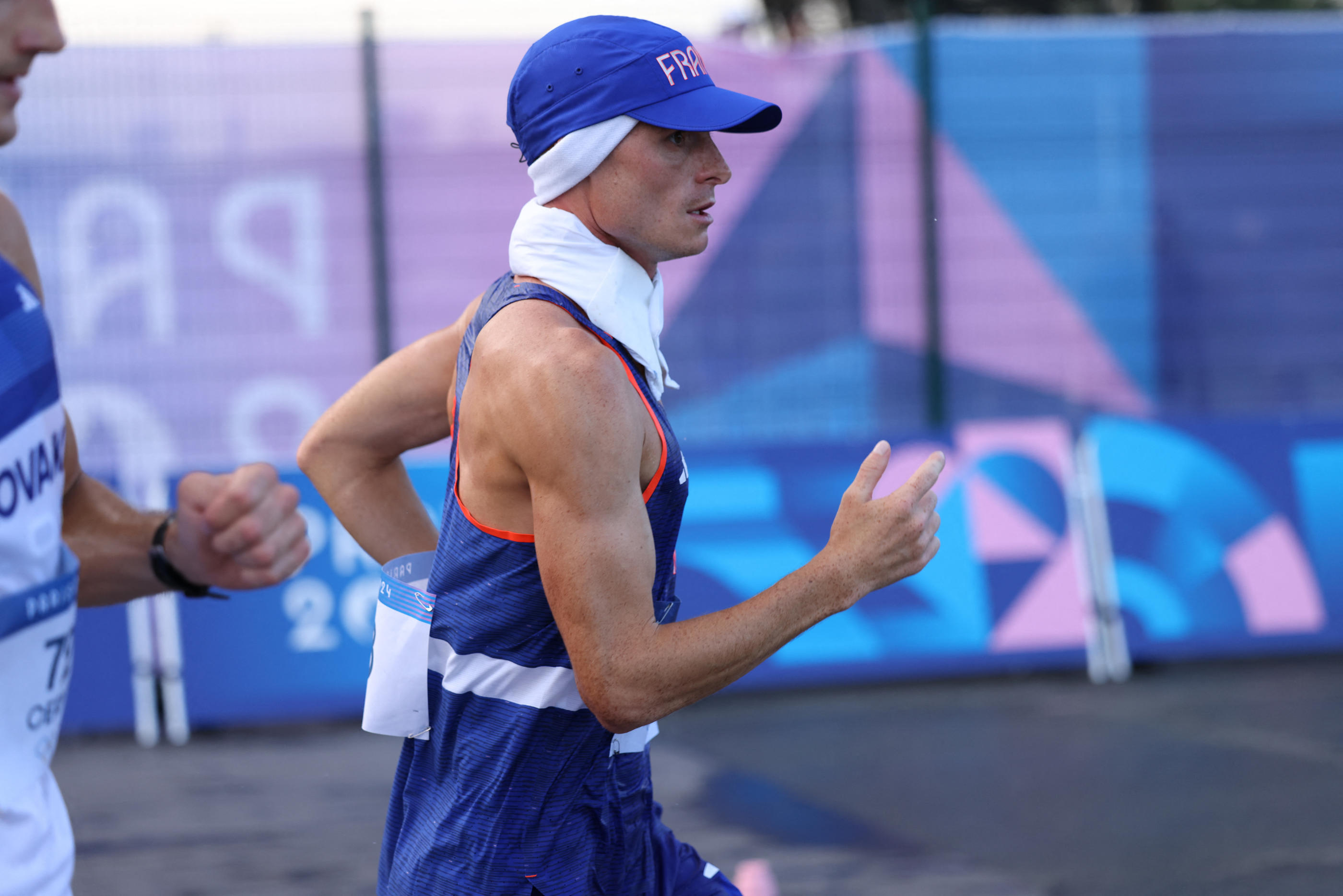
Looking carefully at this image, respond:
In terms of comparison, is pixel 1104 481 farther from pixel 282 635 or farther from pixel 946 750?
pixel 282 635

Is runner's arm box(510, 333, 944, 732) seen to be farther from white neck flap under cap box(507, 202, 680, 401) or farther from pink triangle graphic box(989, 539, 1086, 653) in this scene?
pink triangle graphic box(989, 539, 1086, 653)

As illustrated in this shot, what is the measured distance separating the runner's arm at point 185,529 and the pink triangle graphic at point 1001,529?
525 cm

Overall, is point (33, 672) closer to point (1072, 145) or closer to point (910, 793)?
point (910, 793)

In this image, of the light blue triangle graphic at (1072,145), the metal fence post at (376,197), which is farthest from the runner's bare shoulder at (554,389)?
the light blue triangle graphic at (1072,145)

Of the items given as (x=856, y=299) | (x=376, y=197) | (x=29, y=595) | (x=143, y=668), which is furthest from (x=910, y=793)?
(x=376, y=197)

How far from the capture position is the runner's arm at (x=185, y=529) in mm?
1941

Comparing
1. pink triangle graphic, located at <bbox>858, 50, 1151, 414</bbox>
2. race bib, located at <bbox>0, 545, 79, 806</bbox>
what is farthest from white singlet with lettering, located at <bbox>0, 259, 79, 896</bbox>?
pink triangle graphic, located at <bbox>858, 50, 1151, 414</bbox>

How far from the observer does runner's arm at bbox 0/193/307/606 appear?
6.37 ft

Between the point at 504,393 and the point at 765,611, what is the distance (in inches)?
19.2

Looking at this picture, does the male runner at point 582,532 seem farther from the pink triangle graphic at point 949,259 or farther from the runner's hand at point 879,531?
the pink triangle graphic at point 949,259

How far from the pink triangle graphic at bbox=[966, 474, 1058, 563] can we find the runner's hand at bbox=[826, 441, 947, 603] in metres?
5.01

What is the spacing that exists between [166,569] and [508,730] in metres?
0.59

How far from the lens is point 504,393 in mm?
2004

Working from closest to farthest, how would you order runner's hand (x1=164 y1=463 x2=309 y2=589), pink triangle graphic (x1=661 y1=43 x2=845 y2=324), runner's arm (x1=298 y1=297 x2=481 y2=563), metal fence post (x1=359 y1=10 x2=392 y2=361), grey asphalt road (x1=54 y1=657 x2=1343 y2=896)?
runner's hand (x1=164 y1=463 x2=309 y2=589) < runner's arm (x1=298 y1=297 x2=481 y2=563) < grey asphalt road (x1=54 y1=657 x2=1343 y2=896) < metal fence post (x1=359 y1=10 x2=392 y2=361) < pink triangle graphic (x1=661 y1=43 x2=845 y2=324)
